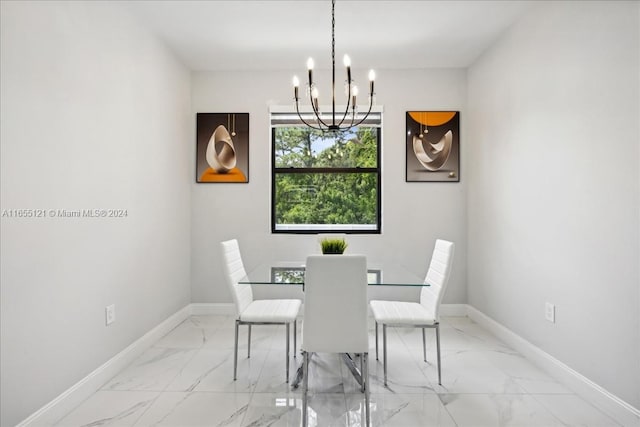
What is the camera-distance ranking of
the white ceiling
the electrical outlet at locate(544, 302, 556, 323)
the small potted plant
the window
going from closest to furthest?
the electrical outlet at locate(544, 302, 556, 323)
the small potted plant
the white ceiling
the window

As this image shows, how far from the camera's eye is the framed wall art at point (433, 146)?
12.6ft

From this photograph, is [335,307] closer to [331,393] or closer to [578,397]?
[331,393]

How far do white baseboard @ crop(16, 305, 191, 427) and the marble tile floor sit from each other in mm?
43

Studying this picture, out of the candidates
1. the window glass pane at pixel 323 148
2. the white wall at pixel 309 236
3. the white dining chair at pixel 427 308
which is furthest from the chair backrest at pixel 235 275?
the window glass pane at pixel 323 148

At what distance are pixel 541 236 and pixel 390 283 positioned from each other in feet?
4.14

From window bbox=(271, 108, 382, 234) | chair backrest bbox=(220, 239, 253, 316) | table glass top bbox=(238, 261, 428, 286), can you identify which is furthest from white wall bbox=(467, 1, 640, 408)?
chair backrest bbox=(220, 239, 253, 316)

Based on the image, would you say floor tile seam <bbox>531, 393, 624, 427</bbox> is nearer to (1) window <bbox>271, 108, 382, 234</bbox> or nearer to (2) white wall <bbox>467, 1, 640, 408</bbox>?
(2) white wall <bbox>467, 1, 640, 408</bbox>

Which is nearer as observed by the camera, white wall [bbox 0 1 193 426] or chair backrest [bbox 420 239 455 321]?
white wall [bbox 0 1 193 426]

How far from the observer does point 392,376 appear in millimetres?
2453

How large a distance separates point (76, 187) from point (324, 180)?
240cm

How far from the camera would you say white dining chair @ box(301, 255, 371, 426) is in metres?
1.91

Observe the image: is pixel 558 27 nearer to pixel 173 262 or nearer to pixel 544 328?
pixel 544 328

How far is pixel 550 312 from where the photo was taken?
8.21 feet

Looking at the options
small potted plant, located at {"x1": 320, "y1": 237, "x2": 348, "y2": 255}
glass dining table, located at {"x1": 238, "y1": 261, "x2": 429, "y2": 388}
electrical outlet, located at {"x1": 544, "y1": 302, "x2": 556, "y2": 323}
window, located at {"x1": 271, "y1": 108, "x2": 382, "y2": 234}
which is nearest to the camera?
glass dining table, located at {"x1": 238, "y1": 261, "x2": 429, "y2": 388}
